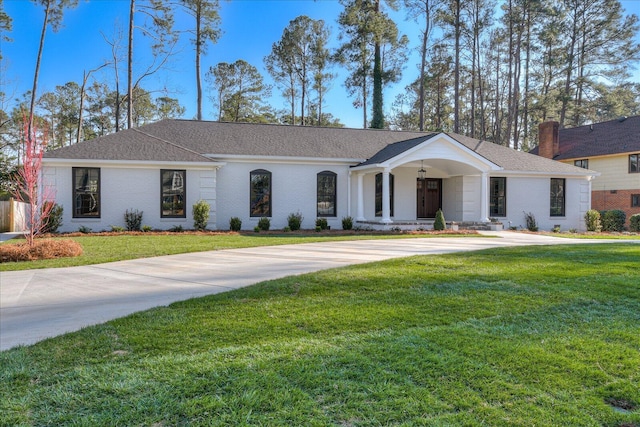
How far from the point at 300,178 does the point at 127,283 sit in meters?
12.6

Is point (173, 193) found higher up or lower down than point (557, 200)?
higher up

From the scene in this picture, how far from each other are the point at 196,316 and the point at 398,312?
2.19 meters

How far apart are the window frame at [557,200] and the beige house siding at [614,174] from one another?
6.64 m

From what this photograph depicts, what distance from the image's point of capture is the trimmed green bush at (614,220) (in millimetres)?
21297

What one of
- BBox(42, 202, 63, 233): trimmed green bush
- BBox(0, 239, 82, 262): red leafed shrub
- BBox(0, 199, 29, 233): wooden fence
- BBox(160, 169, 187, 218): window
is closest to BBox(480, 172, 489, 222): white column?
BBox(160, 169, 187, 218): window

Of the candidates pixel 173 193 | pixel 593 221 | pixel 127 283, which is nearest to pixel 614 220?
pixel 593 221

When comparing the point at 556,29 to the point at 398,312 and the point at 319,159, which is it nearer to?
the point at 319,159

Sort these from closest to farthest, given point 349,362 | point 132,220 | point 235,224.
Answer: point 349,362 → point 132,220 → point 235,224

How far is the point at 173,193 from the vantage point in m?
17.0

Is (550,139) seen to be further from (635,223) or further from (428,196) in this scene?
(428,196)

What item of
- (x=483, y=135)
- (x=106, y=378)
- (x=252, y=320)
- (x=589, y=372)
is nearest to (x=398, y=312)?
(x=252, y=320)

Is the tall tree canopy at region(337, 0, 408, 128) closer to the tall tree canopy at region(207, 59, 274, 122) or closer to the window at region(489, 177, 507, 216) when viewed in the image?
the tall tree canopy at region(207, 59, 274, 122)

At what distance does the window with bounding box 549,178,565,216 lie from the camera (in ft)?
69.4

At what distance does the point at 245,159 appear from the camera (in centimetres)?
1811
